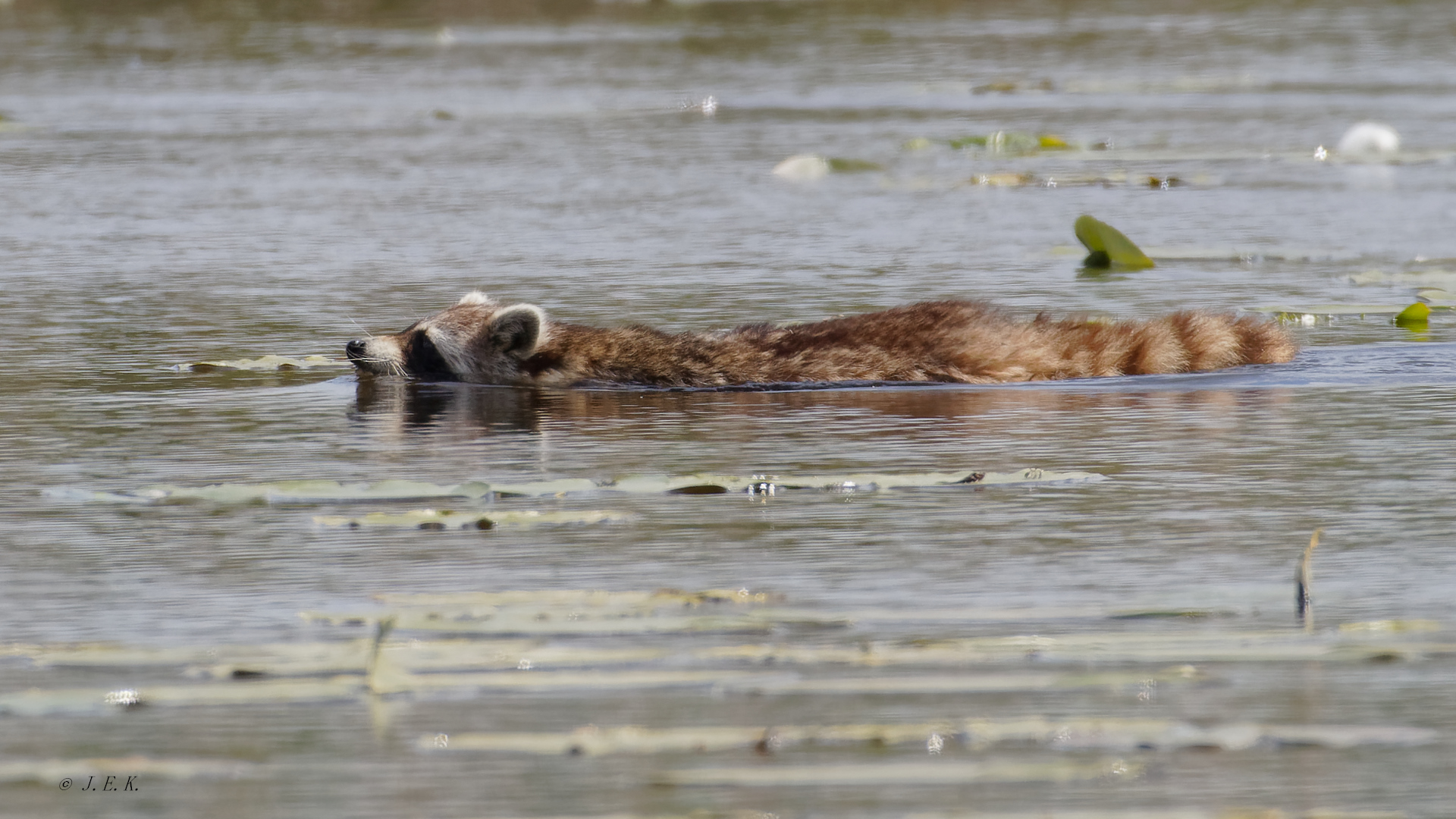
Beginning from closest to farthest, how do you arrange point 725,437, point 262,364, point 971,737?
point 971,737, point 725,437, point 262,364

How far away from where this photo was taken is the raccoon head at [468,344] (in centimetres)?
951

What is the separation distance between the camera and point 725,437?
789 cm

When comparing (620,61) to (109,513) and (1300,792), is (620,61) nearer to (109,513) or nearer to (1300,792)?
(109,513)

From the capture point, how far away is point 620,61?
1009 inches

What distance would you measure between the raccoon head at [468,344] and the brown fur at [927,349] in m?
0.02

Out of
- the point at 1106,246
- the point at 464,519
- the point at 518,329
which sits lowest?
the point at 464,519

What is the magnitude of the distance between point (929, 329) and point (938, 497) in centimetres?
267

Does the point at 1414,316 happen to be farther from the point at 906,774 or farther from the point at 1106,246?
the point at 906,774

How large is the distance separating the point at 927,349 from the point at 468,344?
6.19 ft

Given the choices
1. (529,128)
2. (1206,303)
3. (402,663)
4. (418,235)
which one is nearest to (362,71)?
(529,128)

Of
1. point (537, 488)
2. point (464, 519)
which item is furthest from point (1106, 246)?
point (464, 519)

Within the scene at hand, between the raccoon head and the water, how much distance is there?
0.74ft

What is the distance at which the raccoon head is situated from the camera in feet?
31.2

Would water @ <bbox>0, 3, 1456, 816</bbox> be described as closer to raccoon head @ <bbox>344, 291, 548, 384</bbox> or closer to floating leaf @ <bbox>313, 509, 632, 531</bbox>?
floating leaf @ <bbox>313, 509, 632, 531</bbox>
